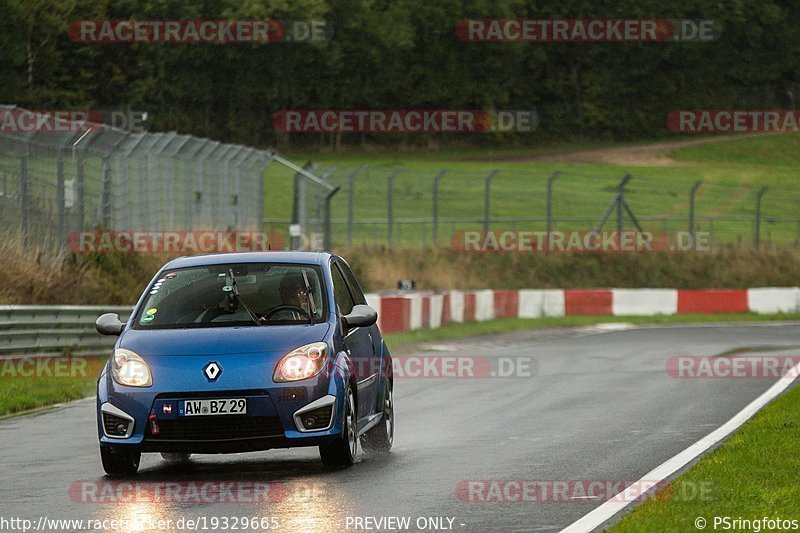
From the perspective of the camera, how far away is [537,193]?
61.4 metres

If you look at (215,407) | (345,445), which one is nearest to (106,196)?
(345,445)

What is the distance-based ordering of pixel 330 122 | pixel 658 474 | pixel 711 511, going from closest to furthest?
pixel 711 511 → pixel 658 474 → pixel 330 122

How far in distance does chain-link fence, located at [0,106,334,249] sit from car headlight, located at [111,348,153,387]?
1034cm

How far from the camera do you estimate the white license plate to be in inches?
404

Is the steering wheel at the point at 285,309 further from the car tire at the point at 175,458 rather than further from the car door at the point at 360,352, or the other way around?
the car tire at the point at 175,458

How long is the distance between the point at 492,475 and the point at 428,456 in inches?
51.6

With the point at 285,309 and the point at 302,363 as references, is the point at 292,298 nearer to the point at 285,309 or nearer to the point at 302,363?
the point at 285,309

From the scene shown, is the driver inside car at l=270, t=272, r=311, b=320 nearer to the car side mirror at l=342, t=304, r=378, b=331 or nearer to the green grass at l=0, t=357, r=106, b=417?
the car side mirror at l=342, t=304, r=378, b=331

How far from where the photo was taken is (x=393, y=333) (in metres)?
28.9

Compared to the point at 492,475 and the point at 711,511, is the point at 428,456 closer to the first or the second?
the point at 492,475

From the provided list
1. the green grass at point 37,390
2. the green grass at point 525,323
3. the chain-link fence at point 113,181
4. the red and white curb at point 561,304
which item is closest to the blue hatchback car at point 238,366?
the green grass at point 37,390

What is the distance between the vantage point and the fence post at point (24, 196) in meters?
21.9

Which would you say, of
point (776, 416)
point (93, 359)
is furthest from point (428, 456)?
point (93, 359)

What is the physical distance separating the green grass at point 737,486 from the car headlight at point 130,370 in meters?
3.26
